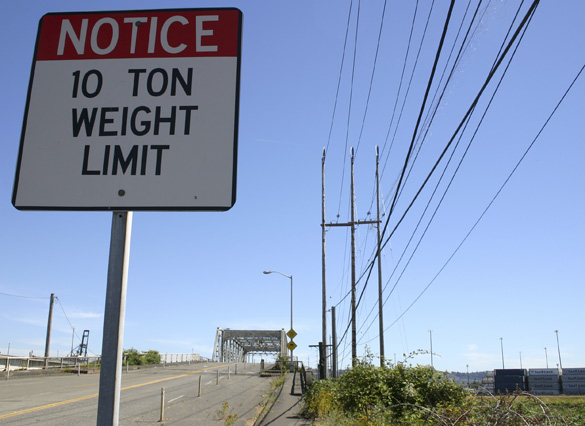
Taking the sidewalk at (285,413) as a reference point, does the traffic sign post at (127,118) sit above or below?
above

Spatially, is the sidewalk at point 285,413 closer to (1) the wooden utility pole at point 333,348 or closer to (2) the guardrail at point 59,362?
(1) the wooden utility pole at point 333,348

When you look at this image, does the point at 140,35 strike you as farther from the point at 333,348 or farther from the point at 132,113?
the point at 333,348

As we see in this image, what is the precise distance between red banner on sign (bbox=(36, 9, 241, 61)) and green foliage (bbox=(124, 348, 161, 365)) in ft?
173

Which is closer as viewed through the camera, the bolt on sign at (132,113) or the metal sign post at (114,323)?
the metal sign post at (114,323)

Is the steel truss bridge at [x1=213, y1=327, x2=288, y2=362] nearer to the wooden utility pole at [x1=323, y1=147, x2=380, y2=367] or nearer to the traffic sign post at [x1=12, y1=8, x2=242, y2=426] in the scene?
the wooden utility pole at [x1=323, y1=147, x2=380, y2=367]

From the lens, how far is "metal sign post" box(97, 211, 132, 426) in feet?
6.31

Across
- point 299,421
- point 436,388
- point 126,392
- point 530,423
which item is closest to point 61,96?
point 530,423

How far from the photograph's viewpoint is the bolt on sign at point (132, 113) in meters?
2.21

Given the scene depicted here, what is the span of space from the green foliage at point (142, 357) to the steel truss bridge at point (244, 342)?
41549 mm

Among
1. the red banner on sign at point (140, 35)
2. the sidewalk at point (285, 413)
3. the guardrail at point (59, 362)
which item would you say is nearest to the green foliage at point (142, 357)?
the guardrail at point (59, 362)

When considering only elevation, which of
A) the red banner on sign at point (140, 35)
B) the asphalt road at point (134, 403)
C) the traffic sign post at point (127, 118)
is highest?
the red banner on sign at point (140, 35)

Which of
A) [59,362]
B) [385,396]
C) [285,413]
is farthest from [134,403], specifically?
[59,362]

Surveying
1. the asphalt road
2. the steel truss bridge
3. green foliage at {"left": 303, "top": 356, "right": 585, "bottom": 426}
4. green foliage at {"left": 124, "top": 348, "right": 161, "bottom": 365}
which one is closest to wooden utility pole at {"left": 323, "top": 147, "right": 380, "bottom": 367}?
the asphalt road

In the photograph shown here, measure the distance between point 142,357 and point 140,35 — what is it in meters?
57.4
